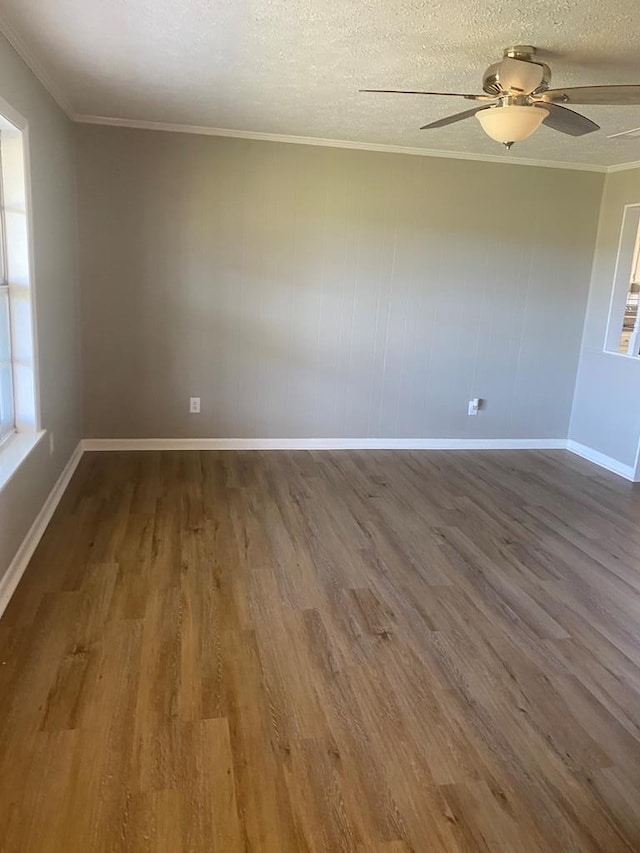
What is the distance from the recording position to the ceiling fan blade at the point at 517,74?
8.06 ft

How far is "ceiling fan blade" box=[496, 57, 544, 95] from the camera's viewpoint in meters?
2.46

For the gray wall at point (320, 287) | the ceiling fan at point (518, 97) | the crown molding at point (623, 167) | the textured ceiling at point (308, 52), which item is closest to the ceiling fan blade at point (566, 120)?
the ceiling fan at point (518, 97)

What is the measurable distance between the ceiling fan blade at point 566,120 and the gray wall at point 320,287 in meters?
2.15

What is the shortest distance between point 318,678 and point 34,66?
121 inches

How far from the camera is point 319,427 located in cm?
507

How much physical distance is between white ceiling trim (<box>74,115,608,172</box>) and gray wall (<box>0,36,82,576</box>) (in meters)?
0.37

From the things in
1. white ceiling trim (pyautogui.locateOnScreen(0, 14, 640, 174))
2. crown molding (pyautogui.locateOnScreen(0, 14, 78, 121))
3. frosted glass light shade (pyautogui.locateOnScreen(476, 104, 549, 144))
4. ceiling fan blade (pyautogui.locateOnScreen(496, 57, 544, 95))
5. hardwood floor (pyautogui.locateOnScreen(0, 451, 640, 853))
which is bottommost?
hardwood floor (pyautogui.locateOnScreen(0, 451, 640, 853))

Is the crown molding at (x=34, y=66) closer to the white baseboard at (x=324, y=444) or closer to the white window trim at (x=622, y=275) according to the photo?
the white baseboard at (x=324, y=444)

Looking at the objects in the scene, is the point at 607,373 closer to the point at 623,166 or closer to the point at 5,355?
the point at 623,166

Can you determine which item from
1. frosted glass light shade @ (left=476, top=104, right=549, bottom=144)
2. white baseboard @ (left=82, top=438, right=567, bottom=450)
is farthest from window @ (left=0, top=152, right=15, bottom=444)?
frosted glass light shade @ (left=476, top=104, right=549, bottom=144)

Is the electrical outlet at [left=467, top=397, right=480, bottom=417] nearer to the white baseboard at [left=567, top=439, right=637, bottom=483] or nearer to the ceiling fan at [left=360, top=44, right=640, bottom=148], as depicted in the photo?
the white baseboard at [left=567, top=439, right=637, bottom=483]

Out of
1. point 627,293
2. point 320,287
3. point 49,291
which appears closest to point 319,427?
point 320,287

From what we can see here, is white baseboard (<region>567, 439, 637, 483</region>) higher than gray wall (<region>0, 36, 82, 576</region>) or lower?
lower

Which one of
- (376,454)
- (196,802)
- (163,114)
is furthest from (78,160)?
(196,802)
